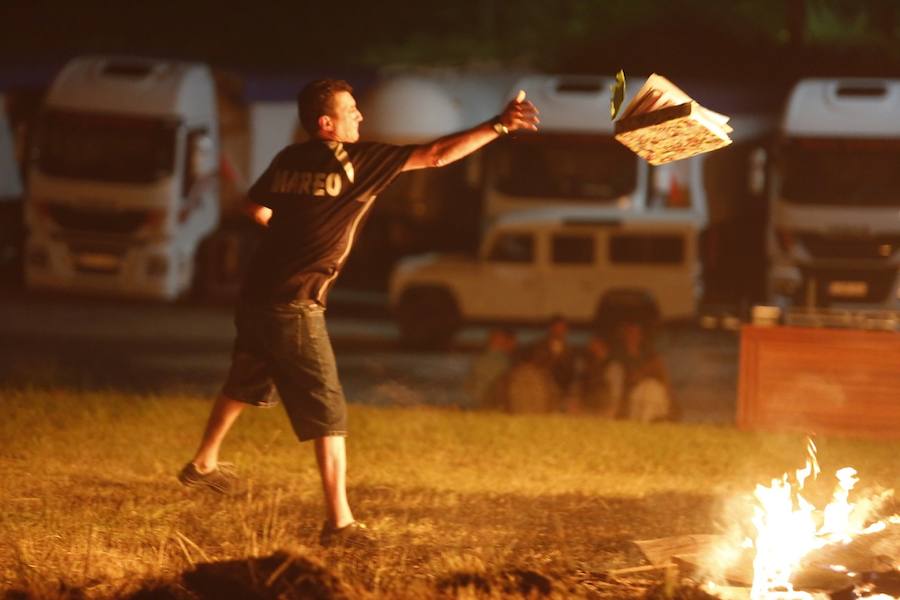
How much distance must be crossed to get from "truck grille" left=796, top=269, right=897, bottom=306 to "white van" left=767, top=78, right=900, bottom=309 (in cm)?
1

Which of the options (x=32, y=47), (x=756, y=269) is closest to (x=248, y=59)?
(x=32, y=47)

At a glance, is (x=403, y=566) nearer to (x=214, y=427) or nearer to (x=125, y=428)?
(x=214, y=427)

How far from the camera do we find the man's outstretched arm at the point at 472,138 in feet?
18.5

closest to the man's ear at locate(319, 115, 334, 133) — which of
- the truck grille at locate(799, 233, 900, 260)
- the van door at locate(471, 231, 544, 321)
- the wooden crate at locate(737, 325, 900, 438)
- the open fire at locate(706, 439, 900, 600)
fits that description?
the open fire at locate(706, 439, 900, 600)

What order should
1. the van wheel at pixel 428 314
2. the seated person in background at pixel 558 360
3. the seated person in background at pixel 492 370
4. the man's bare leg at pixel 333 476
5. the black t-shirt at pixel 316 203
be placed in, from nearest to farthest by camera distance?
1. the black t-shirt at pixel 316 203
2. the man's bare leg at pixel 333 476
3. the seated person in background at pixel 492 370
4. the seated person in background at pixel 558 360
5. the van wheel at pixel 428 314

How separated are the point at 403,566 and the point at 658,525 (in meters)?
1.41

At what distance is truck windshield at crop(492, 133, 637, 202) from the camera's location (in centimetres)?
1802

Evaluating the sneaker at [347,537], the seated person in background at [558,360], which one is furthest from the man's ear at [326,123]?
the seated person in background at [558,360]

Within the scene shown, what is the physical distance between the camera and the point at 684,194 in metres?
18.2

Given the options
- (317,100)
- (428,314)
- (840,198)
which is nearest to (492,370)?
(428,314)

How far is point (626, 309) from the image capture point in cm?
1698

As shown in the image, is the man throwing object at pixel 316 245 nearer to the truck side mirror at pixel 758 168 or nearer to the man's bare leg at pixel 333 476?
the man's bare leg at pixel 333 476

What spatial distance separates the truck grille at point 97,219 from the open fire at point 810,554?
1465 centimetres

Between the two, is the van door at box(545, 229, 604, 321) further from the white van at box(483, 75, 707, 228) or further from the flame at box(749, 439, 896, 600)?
the flame at box(749, 439, 896, 600)
